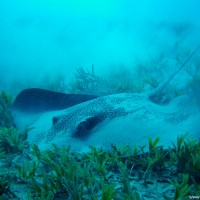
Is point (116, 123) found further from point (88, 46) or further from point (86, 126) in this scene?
point (88, 46)

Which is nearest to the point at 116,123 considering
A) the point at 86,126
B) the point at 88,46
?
the point at 86,126

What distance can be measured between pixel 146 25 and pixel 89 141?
49.2ft

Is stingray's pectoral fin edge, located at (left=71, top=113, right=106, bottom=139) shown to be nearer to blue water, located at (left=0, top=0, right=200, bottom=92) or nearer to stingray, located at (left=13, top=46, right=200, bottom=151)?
stingray, located at (left=13, top=46, right=200, bottom=151)

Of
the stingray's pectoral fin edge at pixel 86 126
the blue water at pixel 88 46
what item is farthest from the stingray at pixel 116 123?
the blue water at pixel 88 46

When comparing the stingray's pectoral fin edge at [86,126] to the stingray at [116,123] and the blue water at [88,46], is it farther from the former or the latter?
the blue water at [88,46]

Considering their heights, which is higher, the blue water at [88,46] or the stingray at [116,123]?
the blue water at [88,46]

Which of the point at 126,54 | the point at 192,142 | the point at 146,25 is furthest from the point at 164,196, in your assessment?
the point at 146,25

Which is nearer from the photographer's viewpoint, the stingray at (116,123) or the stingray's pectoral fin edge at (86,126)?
the stingray at (116,123)

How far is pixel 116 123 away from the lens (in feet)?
11.3

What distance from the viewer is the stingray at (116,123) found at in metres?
3.21

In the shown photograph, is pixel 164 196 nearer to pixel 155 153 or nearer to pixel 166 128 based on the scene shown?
pixel 155 153

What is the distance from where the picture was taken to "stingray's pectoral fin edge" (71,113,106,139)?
131 inches

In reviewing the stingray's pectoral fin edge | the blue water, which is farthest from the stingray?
the blue water

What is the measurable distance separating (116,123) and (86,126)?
1.49 ft
